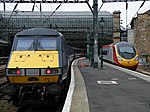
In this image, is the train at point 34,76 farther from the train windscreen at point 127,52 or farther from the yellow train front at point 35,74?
the train windscreen at point 127,52

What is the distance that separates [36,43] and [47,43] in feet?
1.48

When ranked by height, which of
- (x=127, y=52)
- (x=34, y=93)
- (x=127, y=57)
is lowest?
(x=34, y=93)

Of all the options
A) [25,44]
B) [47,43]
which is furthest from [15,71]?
[47,43]

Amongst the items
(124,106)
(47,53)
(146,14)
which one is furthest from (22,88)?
(146,14)

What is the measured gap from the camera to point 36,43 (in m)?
12.9

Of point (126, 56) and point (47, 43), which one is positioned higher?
point (47, 43)

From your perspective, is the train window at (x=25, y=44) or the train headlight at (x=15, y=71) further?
the train window at (x=25, y=44)

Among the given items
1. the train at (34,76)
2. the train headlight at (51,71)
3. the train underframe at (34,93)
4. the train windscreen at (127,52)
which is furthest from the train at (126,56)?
the train underframe at (34,93)

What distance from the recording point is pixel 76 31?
58.4 meters

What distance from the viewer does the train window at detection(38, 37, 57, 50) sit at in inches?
503

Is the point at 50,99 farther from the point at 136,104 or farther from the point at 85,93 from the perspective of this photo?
the point at 136,104

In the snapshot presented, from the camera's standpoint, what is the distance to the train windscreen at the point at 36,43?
12.8 meters

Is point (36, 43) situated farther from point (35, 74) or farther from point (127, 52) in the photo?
point (127, 52)

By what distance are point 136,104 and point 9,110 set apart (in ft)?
20.5
